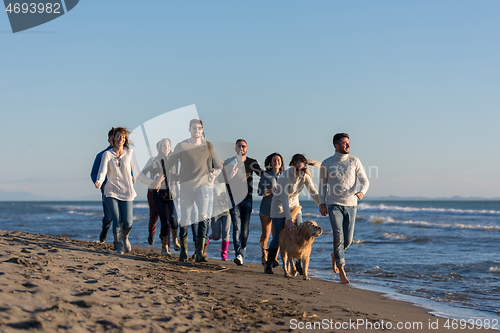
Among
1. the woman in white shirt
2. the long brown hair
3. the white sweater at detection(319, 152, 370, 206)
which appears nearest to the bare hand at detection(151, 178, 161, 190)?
the woman in white shirt

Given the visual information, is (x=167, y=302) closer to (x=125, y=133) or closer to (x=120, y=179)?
(x=120, y=179)

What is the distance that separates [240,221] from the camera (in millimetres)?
7324

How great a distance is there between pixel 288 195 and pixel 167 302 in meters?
2.97

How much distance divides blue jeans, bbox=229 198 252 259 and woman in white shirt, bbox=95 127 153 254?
5.98 feet

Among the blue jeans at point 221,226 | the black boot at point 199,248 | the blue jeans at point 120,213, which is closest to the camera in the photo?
the blue jeans at point 120,213

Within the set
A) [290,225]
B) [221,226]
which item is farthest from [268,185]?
[221,226]

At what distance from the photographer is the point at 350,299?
4.88 m

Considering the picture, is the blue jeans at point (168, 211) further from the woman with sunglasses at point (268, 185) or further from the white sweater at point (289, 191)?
the white sweater at point (289, 191)

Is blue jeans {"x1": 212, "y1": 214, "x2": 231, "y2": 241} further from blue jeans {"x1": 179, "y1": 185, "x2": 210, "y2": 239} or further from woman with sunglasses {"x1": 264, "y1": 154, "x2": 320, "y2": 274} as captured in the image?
woman with sunglasses {"x1": 264, "y1": 154, "x2": 320, "y2": 274}

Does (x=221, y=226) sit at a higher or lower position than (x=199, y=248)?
higher

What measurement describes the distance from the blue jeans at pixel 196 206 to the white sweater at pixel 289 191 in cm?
112

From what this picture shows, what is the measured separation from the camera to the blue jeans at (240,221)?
23.5ft

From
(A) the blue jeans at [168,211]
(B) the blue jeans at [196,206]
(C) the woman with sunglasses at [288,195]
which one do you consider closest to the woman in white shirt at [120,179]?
(A) the blue jeans at [168,211]

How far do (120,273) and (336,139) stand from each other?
3.47 m
